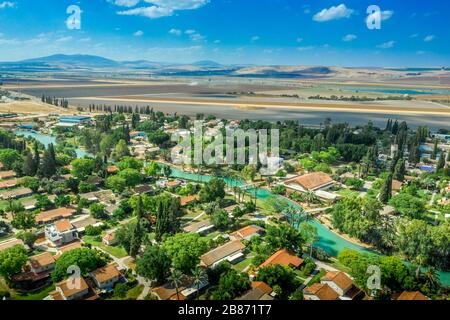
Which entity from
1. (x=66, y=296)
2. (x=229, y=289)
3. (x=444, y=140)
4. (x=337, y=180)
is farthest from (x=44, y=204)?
(x=444, y=140)

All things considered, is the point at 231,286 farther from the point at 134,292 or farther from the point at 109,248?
the point at 109,248

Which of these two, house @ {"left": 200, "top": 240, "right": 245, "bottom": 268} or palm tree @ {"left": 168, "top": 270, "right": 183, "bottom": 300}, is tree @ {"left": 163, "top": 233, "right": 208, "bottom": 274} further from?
house @ {"left": 200, "top": 240, "right": 245, "bottom": 268}

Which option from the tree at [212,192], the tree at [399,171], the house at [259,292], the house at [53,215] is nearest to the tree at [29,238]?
the house at [53,215]

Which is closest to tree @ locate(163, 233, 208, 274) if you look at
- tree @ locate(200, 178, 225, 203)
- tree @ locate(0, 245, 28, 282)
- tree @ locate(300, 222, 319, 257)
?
tree @ locate(300, 222, 319, 257)

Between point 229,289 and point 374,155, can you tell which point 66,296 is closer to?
point 229,289

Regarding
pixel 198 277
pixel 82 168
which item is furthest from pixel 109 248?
pixel 82 168

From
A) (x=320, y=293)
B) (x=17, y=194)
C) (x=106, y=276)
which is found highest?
(x=17, y=194)

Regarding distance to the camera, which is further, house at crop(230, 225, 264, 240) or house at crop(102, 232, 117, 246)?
house at crop(230, 225, 264, 240)
